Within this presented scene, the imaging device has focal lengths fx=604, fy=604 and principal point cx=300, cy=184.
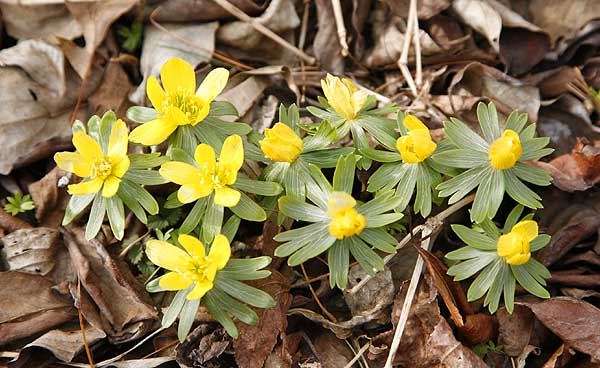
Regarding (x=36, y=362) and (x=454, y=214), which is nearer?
(x=36, y=362)

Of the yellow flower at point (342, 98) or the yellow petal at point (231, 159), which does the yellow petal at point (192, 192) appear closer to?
the yellow petal at point (231, 159)

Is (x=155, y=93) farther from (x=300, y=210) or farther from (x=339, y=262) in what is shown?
(x=339, y=262)

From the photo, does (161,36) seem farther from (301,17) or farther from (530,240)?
(530,240)

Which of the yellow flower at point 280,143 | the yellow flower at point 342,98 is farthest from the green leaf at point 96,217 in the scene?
the yellow flower at point 342,98

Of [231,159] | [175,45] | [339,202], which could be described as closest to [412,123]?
[339,202]

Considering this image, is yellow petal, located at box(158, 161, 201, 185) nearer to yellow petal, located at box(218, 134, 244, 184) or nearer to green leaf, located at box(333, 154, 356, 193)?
yellow petal, located at box(218, 134, 244, 184)

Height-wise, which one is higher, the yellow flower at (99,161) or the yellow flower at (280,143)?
the yellow flower at (280,143)

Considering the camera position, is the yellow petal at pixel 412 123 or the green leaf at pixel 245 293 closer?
the green leaf at pixel 245 293

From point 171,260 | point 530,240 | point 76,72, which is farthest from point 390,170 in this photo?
point 76,72

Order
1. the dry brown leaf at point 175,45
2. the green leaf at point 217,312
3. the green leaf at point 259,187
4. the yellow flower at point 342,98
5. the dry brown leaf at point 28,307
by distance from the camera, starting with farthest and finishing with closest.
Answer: the dry brown leaf at point 175,45
the dry brown leaf at point 28,307
the yellow flower at point 342,98
the green leaf at point 259,187
the green leaf at point 217,312
